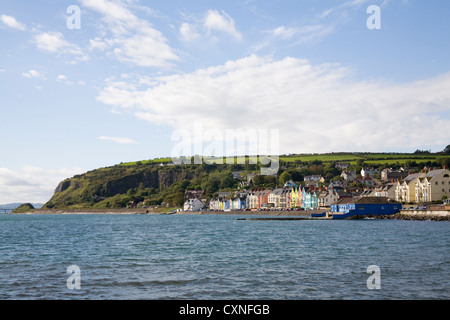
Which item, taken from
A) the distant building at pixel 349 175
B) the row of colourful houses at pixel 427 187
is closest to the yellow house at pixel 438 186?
Answer: the row of colourful houses at pixel 427 187

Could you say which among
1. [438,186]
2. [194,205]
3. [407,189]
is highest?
[438,186]

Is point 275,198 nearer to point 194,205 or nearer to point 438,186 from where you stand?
point 194,205

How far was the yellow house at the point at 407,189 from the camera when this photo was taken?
107 m

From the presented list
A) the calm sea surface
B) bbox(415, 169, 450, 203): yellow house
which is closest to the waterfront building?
bbox(415, 169, 450, 203): yellow house

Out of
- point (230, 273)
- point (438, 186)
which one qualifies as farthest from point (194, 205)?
point (230, 273)

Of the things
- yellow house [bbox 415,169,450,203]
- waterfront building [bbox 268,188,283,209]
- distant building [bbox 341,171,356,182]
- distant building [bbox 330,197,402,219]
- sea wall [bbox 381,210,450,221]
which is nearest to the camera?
sea wall [bbox 381,210,450,221]

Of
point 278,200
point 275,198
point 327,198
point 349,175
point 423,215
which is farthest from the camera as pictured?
point 349,175

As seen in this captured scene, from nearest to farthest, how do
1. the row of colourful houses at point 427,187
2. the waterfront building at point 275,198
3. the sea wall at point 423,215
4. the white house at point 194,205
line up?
1. the sea wall at point 423,215
2. the row of colourful houses at point 427,187
3. the waterfront building at point 275,198
4. the white house at point 194,205

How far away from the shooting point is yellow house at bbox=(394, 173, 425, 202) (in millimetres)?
107088

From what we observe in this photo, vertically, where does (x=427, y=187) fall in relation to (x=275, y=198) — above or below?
above

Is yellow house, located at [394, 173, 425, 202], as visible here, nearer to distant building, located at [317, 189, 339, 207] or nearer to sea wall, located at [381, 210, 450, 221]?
distant building, located at [317, 189, 339, 207]

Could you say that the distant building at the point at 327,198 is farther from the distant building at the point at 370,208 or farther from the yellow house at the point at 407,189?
the distant building at the point at 370,208

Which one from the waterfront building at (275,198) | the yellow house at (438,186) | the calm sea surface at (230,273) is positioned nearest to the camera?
the calm sea surface at (230,273)

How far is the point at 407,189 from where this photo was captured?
4289 inches
